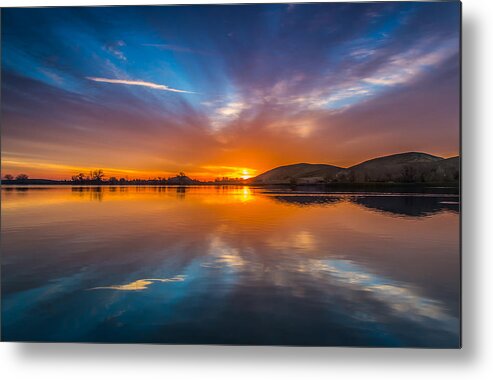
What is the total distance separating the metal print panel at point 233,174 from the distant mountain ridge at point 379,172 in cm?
2

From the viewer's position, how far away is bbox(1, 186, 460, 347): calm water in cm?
271

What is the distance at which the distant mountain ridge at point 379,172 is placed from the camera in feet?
9.38

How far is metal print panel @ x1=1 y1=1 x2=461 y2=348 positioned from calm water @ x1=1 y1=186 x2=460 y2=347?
14 millimetres

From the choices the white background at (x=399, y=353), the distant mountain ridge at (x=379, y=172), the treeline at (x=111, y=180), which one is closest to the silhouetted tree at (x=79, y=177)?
the treeline at (x=111, y=180)

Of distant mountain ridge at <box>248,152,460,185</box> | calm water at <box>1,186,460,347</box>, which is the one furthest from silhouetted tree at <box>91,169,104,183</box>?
distant mountain ridge at <box>248,152,460,185</box>

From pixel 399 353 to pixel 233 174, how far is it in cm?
191

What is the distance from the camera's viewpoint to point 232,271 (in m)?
2.83

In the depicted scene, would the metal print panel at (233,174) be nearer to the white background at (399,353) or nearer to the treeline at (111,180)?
the treeline at (111,180)

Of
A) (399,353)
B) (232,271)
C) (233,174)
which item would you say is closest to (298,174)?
(233,174)

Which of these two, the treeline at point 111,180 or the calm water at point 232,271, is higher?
the treeline at point 111,180

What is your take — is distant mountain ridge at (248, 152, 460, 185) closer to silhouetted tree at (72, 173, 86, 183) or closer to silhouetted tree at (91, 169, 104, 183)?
silhouetted tree at (91, 169, 104, 183)

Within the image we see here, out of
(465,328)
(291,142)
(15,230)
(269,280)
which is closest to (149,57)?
(291,142)

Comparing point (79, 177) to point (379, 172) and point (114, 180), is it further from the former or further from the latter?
point (379, 172)

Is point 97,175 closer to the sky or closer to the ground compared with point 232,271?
closer to the sky
